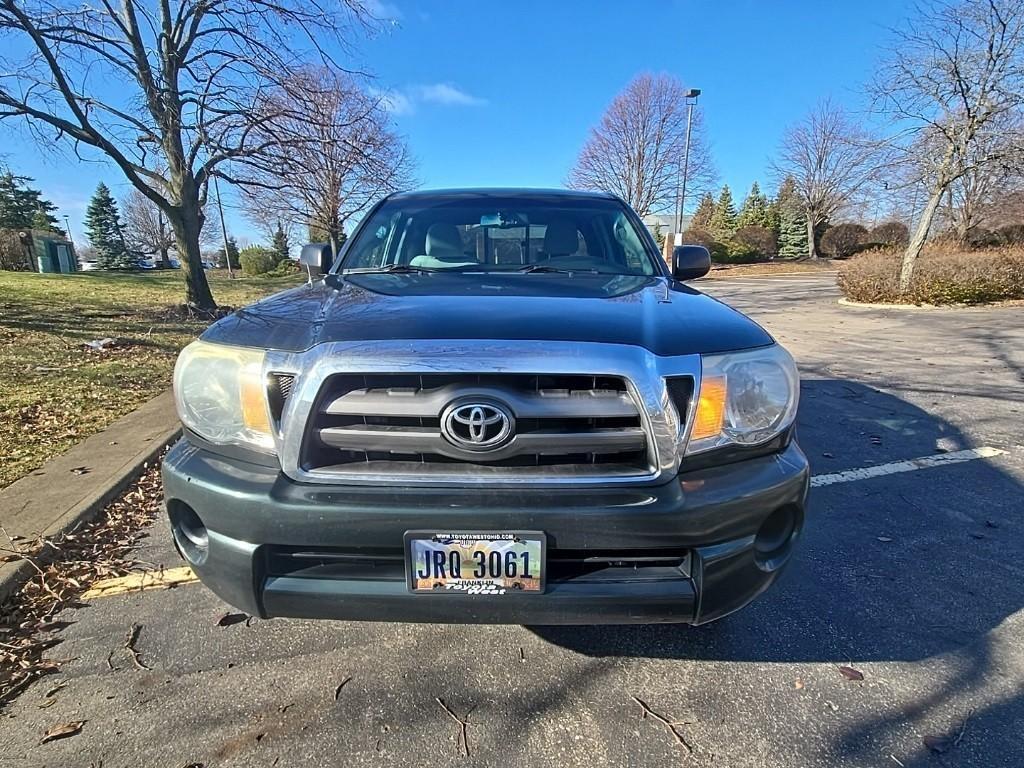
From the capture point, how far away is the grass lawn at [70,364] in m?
4.28

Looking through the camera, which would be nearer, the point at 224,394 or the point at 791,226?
the point at 224,394

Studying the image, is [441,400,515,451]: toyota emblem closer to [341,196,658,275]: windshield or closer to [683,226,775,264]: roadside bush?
[341,196,658,275]: windshield

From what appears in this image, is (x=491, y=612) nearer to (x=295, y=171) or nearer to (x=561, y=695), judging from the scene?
(x=561, y=695)

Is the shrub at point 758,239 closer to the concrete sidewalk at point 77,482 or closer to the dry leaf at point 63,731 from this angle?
the concrete sidewalk at point 77,482

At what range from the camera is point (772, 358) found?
182cm

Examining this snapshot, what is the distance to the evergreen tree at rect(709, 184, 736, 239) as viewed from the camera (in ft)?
146

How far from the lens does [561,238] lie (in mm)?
3123

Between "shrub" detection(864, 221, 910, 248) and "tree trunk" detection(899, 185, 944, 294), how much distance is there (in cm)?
2836

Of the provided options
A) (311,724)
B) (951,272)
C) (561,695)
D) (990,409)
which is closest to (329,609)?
(311,724)

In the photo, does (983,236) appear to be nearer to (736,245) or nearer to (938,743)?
(736,245)

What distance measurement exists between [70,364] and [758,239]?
43.2 meters

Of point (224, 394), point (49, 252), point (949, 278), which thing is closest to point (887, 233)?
point (949, 278)

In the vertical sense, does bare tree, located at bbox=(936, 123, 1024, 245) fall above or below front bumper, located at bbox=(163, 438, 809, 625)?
above

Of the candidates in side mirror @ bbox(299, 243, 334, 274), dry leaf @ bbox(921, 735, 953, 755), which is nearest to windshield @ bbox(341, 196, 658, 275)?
side mirror @ bbox(299, 243, 334, 274)
